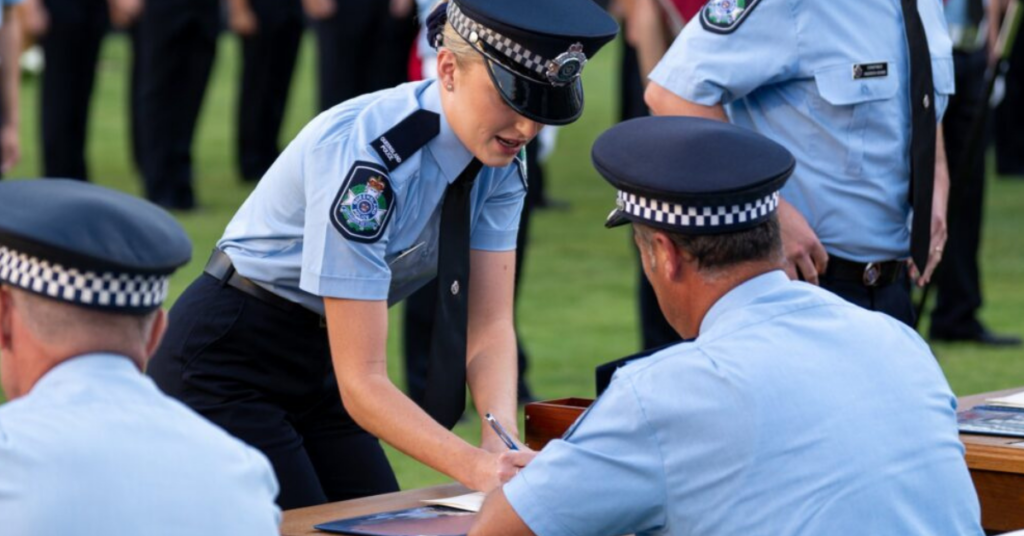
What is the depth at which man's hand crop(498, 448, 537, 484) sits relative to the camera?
3066mm

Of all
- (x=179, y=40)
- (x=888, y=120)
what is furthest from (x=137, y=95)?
(x=888, y=120)

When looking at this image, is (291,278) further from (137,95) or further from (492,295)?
(137,95)

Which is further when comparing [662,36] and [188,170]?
[188,170]

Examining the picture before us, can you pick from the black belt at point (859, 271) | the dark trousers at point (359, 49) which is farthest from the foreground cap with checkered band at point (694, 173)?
the dark trousers at point (359, 49)

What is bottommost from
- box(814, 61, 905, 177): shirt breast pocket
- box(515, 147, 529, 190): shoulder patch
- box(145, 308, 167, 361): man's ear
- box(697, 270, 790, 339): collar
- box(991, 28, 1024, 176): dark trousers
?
box(991, 28, 1024, 176): dark trousers

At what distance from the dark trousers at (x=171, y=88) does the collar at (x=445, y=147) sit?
23.6ft

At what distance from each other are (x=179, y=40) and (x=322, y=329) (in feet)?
23.5

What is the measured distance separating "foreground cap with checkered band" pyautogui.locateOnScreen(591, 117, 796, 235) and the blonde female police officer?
0.44m

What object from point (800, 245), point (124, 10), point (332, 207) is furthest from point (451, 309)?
point (124, 10)

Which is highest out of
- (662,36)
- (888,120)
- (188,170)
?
(888,120)

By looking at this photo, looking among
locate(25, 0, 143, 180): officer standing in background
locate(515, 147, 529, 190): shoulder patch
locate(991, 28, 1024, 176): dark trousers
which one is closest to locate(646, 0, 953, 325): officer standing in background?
locate(515, 147, 529, 190): shoulder patch

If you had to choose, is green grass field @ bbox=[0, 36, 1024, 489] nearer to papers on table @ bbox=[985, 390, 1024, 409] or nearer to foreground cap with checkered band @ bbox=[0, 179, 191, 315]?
papers on table @ bbox=[985, 390, 1024, 409]

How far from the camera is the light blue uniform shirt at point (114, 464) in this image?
6.75 feet

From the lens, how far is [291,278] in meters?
3.42
